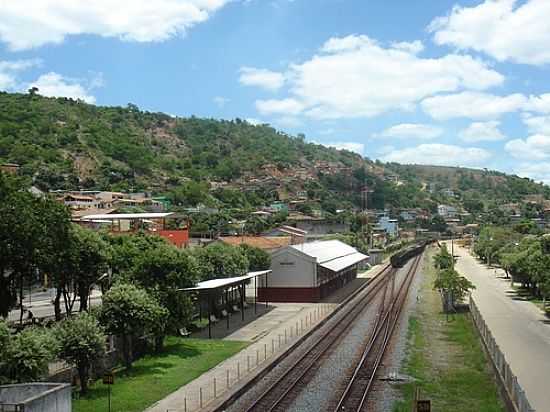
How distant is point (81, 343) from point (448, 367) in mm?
14747

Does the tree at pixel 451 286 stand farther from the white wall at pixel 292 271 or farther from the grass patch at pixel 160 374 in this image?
the grass patch at pixel 160 374

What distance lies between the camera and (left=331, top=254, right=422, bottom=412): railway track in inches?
866

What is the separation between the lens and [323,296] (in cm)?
5694

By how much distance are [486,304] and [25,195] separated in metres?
36.8

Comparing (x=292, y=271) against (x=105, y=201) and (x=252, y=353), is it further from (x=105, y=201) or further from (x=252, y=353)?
(x=105, y=201)

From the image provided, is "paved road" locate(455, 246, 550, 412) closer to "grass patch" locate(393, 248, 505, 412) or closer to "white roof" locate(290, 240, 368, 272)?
"grass patch" locate(393, 248, 505, 412)

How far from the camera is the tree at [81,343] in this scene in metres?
22.0

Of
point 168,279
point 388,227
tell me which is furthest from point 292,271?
point 388,227

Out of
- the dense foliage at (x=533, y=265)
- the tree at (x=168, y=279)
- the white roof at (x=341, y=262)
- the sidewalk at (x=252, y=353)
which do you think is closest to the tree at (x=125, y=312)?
the sidewalk at (x=252, y=353)

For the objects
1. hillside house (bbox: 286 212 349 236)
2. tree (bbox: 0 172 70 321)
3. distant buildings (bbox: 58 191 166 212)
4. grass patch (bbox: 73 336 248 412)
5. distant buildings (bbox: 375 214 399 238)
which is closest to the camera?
grass patch (bbox: 73 336 248 412)

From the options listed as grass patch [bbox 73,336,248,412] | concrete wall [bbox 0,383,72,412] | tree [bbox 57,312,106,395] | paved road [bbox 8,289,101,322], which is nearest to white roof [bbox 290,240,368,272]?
paved road [bbox 8,289,101,322]

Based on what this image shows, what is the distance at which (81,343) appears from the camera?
2194 centimetres

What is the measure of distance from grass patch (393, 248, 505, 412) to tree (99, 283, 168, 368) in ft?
31.8

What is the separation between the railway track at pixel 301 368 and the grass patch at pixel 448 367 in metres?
3.63
